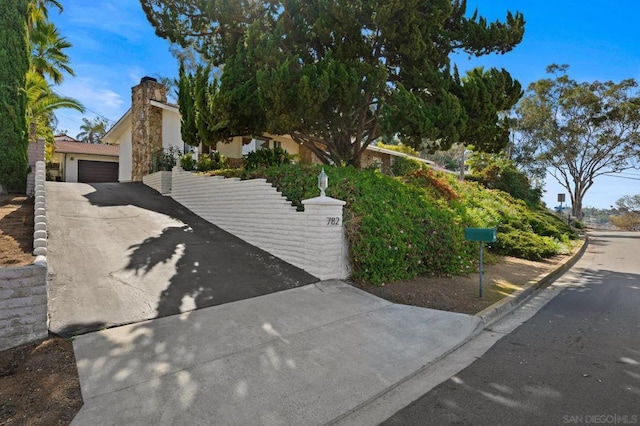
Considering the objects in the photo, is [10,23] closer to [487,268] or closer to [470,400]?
[470,400]

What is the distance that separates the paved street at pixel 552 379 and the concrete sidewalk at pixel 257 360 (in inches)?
21.1

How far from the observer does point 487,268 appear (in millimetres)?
9617

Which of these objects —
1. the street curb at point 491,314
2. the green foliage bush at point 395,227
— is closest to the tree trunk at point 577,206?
the green foliage bush at point 395,227

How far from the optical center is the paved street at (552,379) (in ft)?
10.2

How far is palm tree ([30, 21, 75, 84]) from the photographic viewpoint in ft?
58.6

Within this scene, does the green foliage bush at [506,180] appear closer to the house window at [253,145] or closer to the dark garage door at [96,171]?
the house window at [253,145]

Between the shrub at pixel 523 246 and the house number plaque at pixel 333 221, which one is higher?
the house number plaque at pixel 333 221

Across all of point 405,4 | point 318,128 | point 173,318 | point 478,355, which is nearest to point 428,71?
point 405,4

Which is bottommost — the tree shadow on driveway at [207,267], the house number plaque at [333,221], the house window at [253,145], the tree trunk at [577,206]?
the tree shadow on driveway at [207,267]

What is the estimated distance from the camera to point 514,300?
6.83 metres

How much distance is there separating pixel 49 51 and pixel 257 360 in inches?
905

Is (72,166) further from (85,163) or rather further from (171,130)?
(171,130)

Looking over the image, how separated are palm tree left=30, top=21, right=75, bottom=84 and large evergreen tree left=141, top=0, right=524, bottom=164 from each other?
31.2 ft

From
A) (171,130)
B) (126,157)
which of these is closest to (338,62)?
(171,130)
